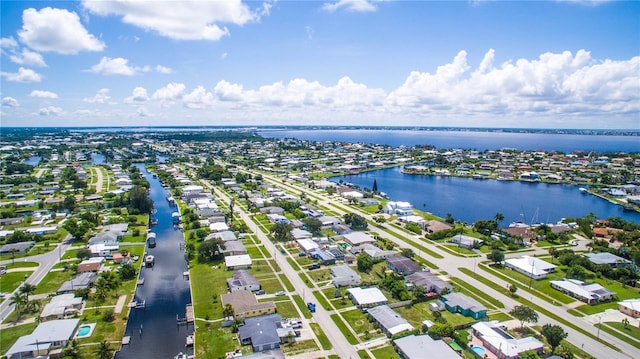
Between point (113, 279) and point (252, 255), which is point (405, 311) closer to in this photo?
point (252, 255)

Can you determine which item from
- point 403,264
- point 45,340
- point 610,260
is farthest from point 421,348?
point 610,260

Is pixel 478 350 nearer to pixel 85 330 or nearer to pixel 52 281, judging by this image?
pixel 85 330

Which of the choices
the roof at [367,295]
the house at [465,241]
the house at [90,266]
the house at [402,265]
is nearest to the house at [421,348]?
the roof at [367,295]

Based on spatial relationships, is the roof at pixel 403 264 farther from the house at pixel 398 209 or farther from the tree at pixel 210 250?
the house at pixel 398 209

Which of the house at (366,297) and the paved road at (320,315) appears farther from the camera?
the house at (366,297)

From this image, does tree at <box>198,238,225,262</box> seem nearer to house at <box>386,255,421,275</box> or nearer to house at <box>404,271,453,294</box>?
house at <box>386,255,421,275</box>

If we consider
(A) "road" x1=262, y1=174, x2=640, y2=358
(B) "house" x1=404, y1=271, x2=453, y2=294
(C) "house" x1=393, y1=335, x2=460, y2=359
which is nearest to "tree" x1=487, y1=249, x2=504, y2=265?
(A) "road" x1=262, y1=174, x2=640, y2=358
